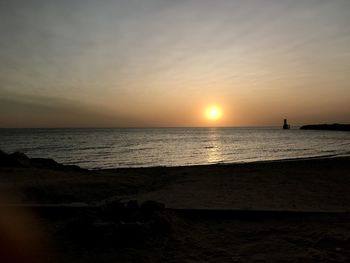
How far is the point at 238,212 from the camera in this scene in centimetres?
676

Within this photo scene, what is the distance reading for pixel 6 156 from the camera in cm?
1634

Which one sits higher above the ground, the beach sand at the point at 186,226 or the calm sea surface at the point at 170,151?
the beach sand at the point at 186,226

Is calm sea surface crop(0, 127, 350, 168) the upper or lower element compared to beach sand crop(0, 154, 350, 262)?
lower

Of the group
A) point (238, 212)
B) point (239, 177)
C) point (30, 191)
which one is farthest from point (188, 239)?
point (239, 177)

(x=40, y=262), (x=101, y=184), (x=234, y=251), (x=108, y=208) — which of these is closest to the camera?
(x=40, y=262)

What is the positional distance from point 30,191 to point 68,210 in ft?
9.14

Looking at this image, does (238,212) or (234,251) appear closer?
(234,251)

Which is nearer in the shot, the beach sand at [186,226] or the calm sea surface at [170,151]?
the beach sand at [186,226]

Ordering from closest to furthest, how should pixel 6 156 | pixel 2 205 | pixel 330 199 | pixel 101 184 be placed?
1. pixel 2 205
2. pixel 330 199
3. pixel 101 184
4. pixel 6 156

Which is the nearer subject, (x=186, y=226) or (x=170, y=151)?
(x=186, y=226)

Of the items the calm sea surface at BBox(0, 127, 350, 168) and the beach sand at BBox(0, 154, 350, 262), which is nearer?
the beach sand at BBox(0, 154, 350, 262)

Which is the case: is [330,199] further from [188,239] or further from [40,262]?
[40,262]

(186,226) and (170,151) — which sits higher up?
(186,226)

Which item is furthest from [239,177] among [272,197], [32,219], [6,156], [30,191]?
[6,156]
